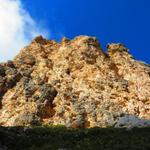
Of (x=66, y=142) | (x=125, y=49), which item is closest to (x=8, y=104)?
(x=125, y=49)

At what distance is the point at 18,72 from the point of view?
8756 cm

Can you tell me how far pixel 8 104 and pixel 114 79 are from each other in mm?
19818

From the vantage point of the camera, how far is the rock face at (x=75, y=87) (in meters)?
74.2

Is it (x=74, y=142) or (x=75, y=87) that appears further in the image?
(x=75, y=87)

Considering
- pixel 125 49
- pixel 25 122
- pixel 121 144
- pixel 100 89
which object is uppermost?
pixel 125 49

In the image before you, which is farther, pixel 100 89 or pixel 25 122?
pixel 100 89

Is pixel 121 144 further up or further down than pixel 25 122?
further down

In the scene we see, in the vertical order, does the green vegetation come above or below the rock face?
below

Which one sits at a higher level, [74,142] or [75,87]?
[75,87]

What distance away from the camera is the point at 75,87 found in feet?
268

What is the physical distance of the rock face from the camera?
74.2 meters

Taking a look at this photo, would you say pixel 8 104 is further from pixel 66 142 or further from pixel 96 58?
pixel 66 142

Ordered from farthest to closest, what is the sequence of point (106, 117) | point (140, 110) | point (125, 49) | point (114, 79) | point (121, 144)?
point (125, 49) < point (114, 79) < point (140, 110) < point (106, 117) < point (121, 144)

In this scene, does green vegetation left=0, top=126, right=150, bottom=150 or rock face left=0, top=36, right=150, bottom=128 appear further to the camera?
rock face left=0, top=36, right=150, bottom=128
